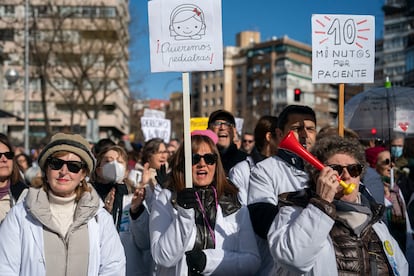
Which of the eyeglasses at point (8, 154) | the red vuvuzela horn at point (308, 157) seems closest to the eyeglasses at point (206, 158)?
the red vuvuzela horn at point (308, 157)

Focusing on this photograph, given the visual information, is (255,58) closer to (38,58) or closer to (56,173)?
(38,58)

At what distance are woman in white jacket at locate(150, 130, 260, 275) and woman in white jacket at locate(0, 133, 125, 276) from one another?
0.35m

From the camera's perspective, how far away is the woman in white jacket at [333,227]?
2.94 metres

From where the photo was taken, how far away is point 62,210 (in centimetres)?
354

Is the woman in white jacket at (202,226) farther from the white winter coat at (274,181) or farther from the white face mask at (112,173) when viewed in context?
the white face mask at (112,173)

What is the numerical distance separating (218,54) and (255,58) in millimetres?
90751

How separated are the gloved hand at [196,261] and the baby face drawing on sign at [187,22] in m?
1.64

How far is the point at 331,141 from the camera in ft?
11.0

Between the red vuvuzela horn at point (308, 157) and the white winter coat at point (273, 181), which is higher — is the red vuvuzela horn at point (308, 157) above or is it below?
above

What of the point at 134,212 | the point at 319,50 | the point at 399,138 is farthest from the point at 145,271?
the point at 399,138

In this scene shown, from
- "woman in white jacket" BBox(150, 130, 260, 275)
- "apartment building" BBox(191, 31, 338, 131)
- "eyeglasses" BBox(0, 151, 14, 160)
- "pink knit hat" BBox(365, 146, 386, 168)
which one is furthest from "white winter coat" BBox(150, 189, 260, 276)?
"apartment building" BBox(191, 31, 338, 131)

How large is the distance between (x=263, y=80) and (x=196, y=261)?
86.9 m

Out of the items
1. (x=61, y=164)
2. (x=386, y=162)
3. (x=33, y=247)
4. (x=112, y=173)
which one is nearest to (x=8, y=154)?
(x=112, y=173)

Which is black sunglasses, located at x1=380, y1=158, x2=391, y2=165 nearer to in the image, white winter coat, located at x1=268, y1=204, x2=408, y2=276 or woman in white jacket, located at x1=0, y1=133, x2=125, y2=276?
white winter coat, located at x1=268, y1=204, x2=408, y2=276
